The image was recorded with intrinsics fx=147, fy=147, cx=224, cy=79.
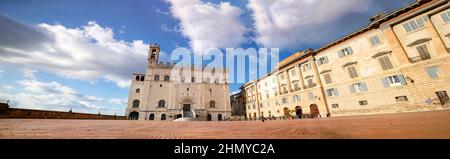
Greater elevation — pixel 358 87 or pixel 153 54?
pixel 153 54

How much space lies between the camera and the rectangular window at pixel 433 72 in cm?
1172

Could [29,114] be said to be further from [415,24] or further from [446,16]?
[446,16]

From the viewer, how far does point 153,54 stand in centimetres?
3272

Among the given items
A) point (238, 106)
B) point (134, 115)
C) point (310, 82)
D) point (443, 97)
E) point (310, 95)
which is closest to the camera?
point (443, 97)

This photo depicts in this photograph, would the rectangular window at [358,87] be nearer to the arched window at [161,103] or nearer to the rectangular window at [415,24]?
the rectangular window at [415,24]

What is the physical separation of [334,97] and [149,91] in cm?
3094

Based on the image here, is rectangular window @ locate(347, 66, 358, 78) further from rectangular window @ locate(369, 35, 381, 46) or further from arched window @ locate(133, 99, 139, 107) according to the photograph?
arched window @ locate(133, 99, 139, 107)

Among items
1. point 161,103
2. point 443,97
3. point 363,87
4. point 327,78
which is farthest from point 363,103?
point 161,103

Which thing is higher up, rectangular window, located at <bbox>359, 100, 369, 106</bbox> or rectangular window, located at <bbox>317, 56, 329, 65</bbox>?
rectangular window, located at <bbox>317, 56, 329, 65</bbox>

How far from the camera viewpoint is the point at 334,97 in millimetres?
18531

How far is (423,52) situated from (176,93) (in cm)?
3315

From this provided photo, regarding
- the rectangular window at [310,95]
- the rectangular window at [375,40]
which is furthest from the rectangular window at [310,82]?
the rectangular window at [375,40]

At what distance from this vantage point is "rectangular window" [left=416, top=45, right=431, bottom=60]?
12.3 metres

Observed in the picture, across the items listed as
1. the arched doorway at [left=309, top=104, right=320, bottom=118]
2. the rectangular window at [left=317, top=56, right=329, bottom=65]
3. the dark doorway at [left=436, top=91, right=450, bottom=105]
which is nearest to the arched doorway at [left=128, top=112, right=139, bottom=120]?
the arched doorway at [left=309, top=104, right=320, bottom=118]
